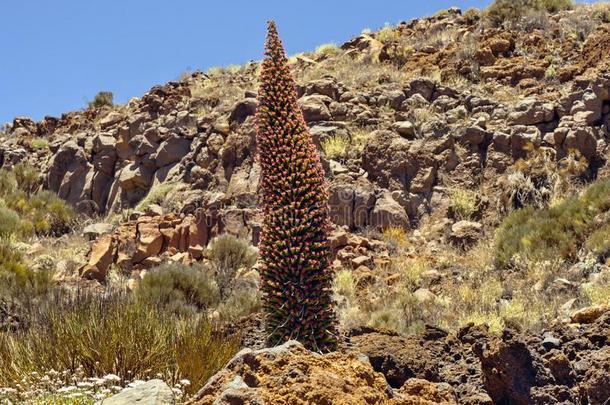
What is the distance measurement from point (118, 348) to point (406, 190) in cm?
1098

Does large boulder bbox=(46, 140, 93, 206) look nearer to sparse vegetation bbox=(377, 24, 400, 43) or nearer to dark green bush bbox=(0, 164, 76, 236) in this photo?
dark green bush bbox=(0, 164, 76, 236)

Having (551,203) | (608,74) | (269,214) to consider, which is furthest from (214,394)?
(608,74)

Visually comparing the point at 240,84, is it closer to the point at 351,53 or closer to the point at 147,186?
the point at 351,53

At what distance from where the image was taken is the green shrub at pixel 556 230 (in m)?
12.2

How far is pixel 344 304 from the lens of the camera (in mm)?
11828

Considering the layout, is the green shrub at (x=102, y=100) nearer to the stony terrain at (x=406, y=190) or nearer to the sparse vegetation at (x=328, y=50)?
the stony terrain at (x=406, y=190)

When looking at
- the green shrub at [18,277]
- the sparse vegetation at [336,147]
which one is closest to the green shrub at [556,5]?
the sparse vegetation at [336,147]

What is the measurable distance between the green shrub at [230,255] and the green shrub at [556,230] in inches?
191

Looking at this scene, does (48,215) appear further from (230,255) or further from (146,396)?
(146,396)

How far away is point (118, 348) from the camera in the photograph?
548 cm

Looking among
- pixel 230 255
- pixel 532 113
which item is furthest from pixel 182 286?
pixel 532 113

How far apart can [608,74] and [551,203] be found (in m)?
3.75

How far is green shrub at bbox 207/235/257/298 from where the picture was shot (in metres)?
14.0

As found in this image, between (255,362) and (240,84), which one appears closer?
(255,362)
